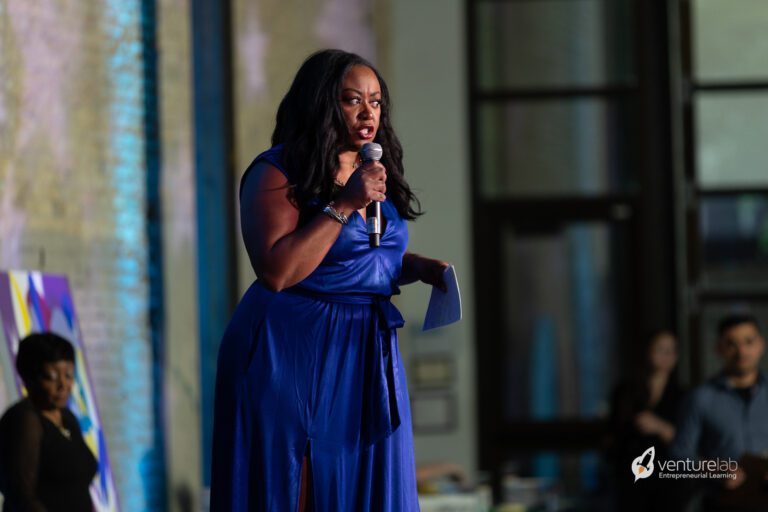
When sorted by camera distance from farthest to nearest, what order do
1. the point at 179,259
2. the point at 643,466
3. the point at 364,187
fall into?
the point at 643,466 < the point at 179,259 < the point at 364,187

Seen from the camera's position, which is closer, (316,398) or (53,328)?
(316,398)

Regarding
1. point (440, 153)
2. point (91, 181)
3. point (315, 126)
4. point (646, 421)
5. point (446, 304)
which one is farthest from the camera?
point (440, 153)

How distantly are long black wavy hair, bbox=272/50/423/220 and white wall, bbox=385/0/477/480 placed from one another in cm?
698

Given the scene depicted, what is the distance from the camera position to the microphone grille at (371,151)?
8.25ft

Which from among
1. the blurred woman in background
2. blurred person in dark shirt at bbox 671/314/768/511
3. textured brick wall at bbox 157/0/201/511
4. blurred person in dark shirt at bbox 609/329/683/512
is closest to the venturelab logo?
blurred person in dark shirt at bbox 671/314/768/511

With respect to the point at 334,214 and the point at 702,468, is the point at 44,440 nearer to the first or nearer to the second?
the point at 334,214

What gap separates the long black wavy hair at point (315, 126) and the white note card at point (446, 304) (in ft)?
0.94

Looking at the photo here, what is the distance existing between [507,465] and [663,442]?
10.4 ft

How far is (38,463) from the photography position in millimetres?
3539

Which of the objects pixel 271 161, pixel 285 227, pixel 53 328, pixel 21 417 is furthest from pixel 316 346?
pixel 53 328

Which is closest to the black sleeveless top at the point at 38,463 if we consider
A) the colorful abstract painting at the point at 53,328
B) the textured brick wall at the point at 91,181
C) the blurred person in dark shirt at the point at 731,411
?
the colorful abstract painting at the point at 53,328

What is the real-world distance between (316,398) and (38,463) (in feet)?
4.13

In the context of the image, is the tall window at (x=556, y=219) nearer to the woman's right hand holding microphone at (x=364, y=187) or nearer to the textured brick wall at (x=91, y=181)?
the textured brick wall at (x=91, y=181)

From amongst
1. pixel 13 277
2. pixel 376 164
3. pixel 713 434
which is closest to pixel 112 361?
pixel 13 277
